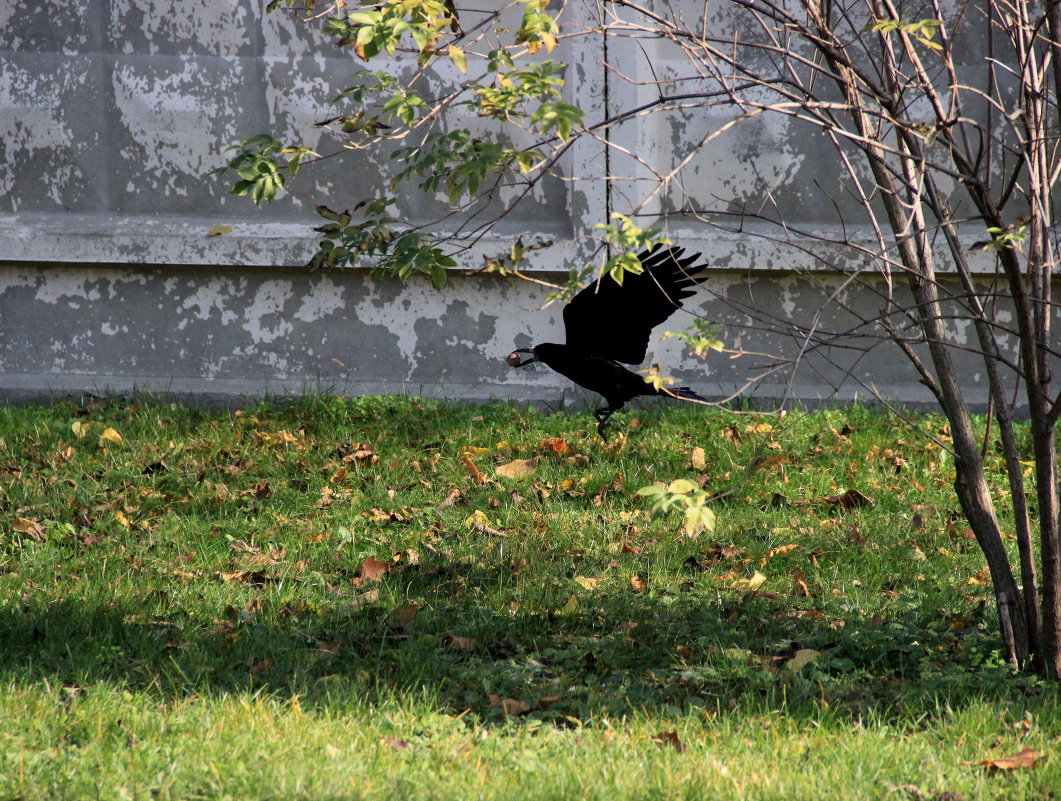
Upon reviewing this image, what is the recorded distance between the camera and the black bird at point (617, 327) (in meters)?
3.59

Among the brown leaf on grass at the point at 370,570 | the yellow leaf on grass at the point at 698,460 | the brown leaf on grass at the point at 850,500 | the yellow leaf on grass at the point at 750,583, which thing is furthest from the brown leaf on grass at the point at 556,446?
the yellow leaf on grass at the point at 750,583

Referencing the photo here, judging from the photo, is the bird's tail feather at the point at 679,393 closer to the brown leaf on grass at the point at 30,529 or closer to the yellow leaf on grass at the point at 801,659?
the yellow leaf on grass at the point at 801,659

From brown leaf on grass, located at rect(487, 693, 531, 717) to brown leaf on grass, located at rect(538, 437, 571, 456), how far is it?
8.23 feet

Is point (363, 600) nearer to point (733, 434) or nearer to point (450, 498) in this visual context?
point (450, 498)

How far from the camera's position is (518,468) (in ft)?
17.2

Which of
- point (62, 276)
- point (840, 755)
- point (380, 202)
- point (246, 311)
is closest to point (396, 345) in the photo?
point (246, 311)

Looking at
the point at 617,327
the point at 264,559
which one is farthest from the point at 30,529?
the point at 617,327

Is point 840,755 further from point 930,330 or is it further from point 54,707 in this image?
point 54,707

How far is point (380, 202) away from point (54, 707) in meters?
1.70

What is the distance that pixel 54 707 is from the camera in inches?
109

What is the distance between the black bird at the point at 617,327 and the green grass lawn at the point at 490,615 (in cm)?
86

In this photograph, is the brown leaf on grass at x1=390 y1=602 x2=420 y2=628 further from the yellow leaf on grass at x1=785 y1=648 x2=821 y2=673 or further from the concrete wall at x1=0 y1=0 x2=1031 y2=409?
the concrete wall at x1=0 y1=0 x2=1031 y2=409

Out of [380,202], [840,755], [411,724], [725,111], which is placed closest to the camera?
[840,755]

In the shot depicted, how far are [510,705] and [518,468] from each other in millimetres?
2301
